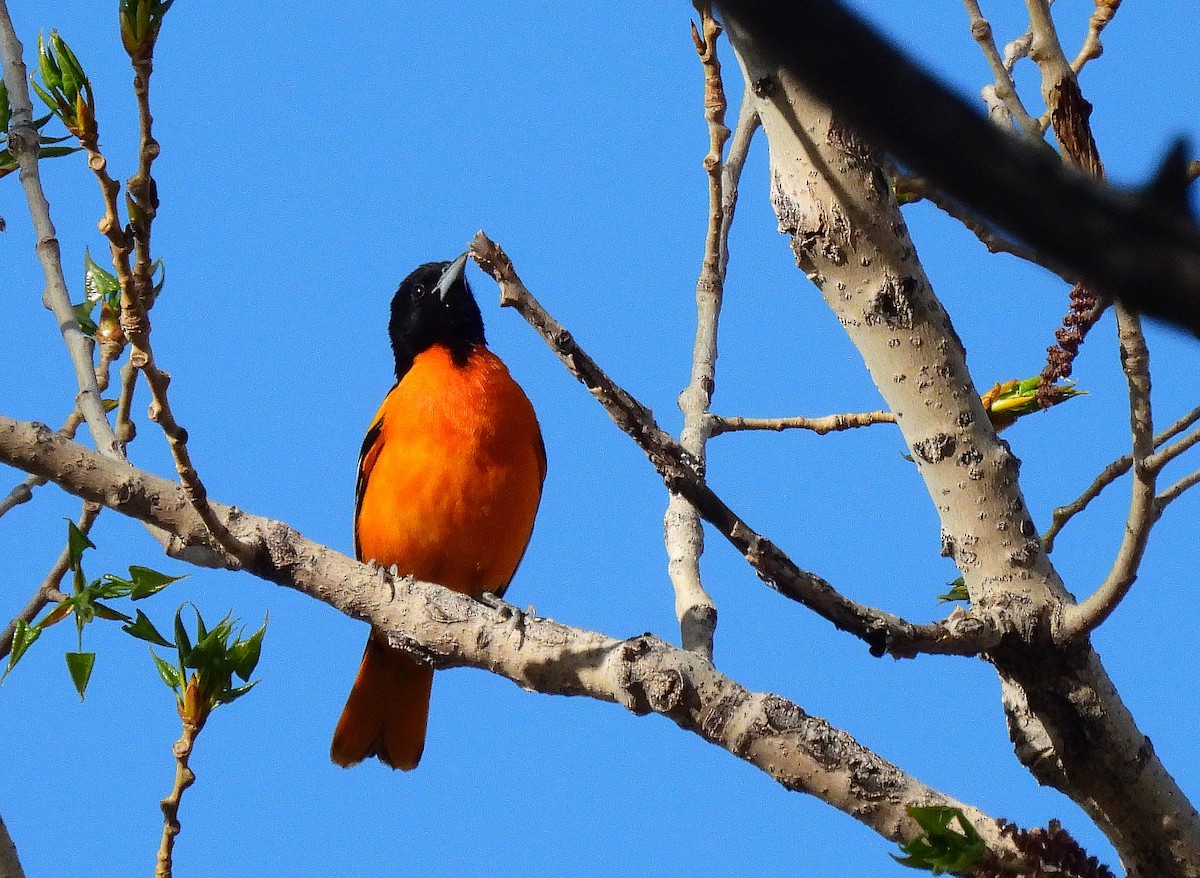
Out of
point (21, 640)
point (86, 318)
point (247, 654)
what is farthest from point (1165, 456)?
point (86, 318)

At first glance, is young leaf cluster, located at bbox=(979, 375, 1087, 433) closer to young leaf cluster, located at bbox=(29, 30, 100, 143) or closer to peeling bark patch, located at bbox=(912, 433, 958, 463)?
peeling bark patch, located at bbox=(912, 433, 958, 463)

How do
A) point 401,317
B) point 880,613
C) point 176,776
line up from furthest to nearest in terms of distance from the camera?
point 401,317 < point 176,776 < point 880,613

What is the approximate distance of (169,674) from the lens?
338cm

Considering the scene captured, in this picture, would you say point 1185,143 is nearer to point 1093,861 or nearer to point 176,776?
point 1093,861

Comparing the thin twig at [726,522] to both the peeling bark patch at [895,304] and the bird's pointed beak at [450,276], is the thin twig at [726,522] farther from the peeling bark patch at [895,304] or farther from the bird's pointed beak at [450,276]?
the bird's pointed beak at [450,276]

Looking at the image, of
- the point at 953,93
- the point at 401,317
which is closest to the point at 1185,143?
the point at 953,93

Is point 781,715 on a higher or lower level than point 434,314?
lower

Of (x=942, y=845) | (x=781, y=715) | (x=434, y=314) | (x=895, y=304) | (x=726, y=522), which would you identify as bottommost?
(x=942, y=845)

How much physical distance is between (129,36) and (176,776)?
1705mm

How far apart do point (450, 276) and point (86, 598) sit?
144 inches

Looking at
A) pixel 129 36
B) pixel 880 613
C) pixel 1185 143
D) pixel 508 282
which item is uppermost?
pixel 129 36

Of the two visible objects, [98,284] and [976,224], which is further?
[98,284]

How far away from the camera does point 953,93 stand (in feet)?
2.87

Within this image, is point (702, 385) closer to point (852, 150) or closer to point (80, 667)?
point (852, 150)
